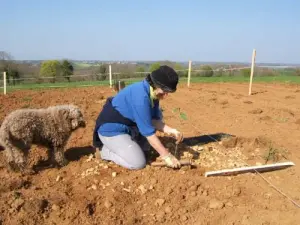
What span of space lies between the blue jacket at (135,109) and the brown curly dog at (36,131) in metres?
0.52

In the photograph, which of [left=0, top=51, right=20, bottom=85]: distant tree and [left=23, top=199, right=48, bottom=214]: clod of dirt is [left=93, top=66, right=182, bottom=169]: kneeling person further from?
[left=0, top=51, right=20, bottom=85]: distant tree

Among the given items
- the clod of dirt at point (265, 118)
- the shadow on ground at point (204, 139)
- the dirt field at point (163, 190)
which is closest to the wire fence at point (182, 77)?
the clod of dirt at point (265, 118)

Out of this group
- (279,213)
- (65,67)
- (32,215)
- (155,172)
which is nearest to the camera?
(32,215)

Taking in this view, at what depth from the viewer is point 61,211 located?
13.0 ft

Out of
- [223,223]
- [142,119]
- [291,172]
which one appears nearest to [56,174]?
[142,119]

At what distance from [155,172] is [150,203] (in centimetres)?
69

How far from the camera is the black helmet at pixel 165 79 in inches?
177

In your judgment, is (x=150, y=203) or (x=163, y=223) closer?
(x=163, y=223)

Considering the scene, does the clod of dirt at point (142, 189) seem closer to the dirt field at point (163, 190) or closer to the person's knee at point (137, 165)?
the dirt field at point (163, 190)

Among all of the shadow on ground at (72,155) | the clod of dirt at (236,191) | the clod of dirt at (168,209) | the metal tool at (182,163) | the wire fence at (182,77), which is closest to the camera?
the clod of dirt at (168,209)

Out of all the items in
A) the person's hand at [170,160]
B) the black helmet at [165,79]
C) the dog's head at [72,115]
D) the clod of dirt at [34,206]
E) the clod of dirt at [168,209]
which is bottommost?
the clod of dirt at [168,209]

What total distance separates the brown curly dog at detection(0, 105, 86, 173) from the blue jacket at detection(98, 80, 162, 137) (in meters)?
0.52

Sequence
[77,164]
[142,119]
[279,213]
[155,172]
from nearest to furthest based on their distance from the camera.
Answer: [279,213], [142,119], [155,172], [77,164]

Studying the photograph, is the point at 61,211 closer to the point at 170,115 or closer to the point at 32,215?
the point at 32,215
